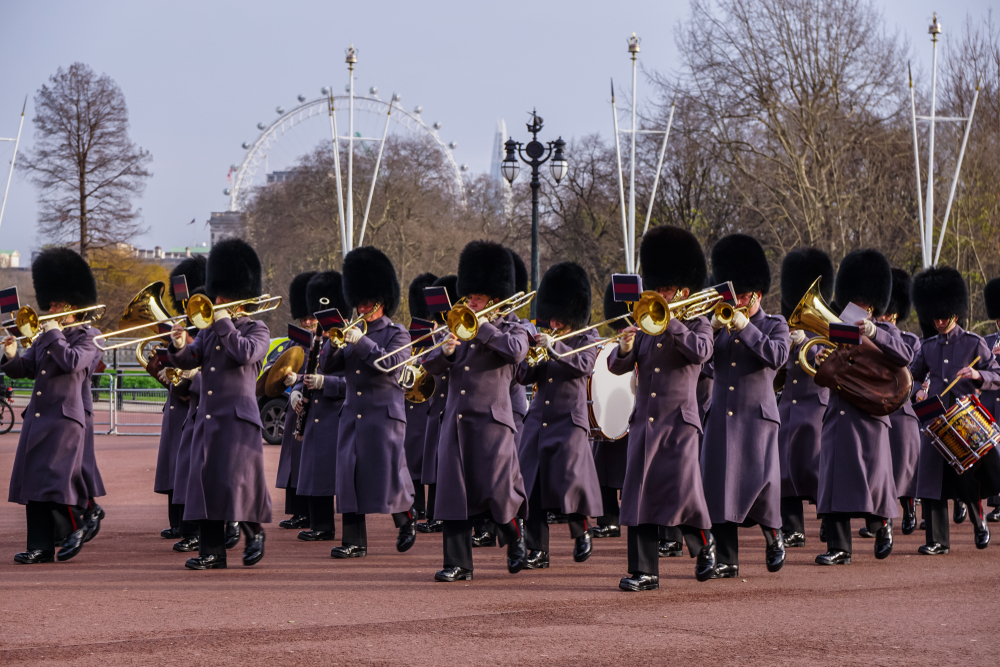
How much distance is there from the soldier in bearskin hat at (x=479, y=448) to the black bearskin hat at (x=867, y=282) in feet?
8.21

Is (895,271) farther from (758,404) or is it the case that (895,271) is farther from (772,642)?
(772,642)

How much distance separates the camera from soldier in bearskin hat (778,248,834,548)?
8.56 meters

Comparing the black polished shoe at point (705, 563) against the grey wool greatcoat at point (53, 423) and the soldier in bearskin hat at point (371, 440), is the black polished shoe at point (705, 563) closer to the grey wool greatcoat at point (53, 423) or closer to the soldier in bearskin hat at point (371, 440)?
the soldier in bearskin hat at point (371, 440)

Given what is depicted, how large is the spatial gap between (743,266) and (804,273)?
4.88ft

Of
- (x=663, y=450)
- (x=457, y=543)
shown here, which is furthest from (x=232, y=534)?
(x=663, y=450)

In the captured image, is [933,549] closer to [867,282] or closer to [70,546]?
[867,282]

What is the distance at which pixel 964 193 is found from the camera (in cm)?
2523

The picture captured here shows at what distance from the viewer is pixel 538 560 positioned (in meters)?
7.56

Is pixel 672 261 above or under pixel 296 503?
above

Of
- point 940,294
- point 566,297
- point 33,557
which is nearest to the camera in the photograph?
point 33,557

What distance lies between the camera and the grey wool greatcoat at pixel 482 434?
279 inches

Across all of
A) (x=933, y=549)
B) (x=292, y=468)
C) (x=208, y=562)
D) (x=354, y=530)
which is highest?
(x=292, y=468)

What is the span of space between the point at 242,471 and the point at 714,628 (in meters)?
3.11

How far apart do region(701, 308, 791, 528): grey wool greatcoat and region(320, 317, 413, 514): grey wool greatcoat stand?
2.11 metres
